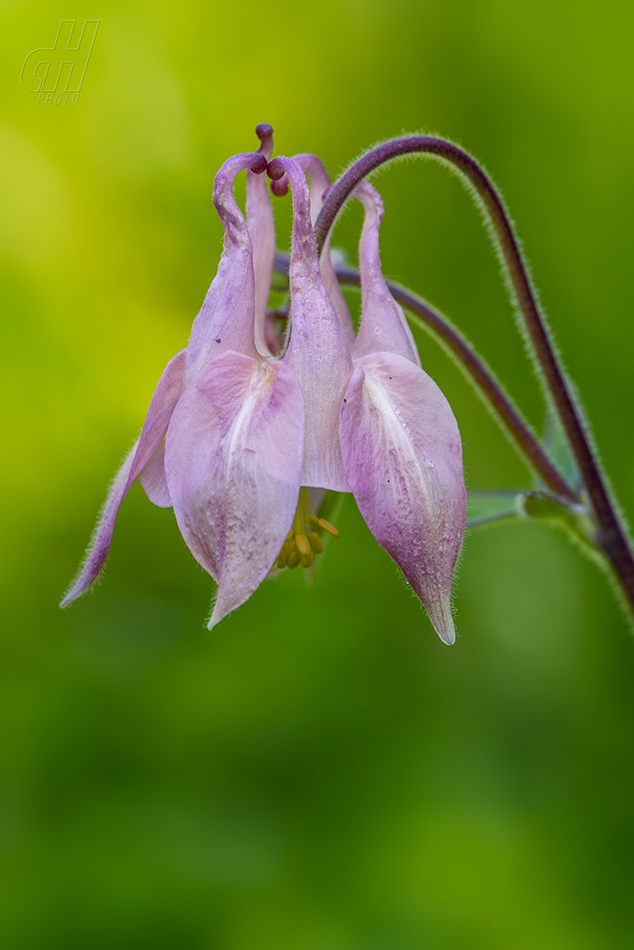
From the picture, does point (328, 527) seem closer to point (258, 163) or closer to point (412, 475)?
point (412, 475)

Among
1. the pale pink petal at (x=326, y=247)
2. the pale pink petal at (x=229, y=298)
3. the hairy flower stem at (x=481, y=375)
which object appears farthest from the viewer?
the hairy flower stem at (x=481, y=375)

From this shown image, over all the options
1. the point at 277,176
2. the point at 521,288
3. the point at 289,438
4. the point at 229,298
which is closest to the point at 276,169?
the point at 277,176

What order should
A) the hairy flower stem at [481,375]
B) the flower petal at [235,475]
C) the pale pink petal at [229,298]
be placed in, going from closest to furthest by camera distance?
the flower petal at [235,475] → the pale pink petal at [229,298] → the hairy flower stem at [481,375]

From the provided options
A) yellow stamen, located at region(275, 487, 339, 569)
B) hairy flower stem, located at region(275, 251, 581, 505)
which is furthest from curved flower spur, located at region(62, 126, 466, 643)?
hairy flower stem, located at region(275, 251, 581, 505)

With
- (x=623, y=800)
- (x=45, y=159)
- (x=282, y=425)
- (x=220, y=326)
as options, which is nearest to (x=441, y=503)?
(x=282, y=425)

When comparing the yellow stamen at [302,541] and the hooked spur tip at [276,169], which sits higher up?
the hooked spur tip at [276,169]

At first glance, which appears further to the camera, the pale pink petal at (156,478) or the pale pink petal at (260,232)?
the pale pink petal at (260,232)

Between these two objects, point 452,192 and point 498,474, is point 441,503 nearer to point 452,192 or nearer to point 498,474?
point 498,474

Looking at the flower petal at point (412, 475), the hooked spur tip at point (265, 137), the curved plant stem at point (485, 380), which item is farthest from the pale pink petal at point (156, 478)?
the curved plant stem at point (485, 380)

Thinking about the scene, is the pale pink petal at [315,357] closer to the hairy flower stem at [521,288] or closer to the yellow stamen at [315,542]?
the hairy flower stem at [521,288]
